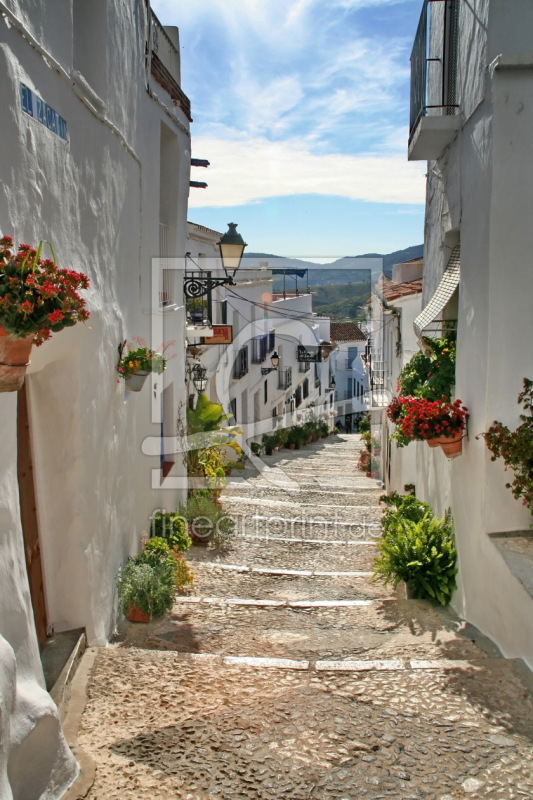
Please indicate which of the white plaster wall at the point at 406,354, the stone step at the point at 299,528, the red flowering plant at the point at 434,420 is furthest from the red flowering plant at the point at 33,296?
the white plaster wall at the point at 406,354

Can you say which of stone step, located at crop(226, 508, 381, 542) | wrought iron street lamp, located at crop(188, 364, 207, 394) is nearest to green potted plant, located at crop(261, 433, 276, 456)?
wrought iron street lamp, located at crop(188, 364, 207, 394)

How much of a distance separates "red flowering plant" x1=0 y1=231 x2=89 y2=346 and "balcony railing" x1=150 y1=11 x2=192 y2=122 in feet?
20.5

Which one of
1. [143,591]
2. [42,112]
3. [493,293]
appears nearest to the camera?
[42,112]

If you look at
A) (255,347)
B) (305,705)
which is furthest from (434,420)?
(255,347)

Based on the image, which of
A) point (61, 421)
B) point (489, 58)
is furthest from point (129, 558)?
point (489, 58)

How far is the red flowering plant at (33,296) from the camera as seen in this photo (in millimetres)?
3467

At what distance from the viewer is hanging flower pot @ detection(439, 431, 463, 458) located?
296 inches

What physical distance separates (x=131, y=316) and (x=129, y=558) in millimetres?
2789

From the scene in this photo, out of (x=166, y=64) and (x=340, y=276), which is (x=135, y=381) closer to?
(x=166, y=64)

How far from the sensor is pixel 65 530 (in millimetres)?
6145

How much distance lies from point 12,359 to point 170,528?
21.6ft

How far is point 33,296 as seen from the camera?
3.53m

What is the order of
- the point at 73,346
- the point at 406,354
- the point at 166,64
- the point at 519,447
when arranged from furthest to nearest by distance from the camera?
the point at 406,354, the point at 166,64, the point at 519,447, the point at 73,346

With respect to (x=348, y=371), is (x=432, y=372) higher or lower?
lower
